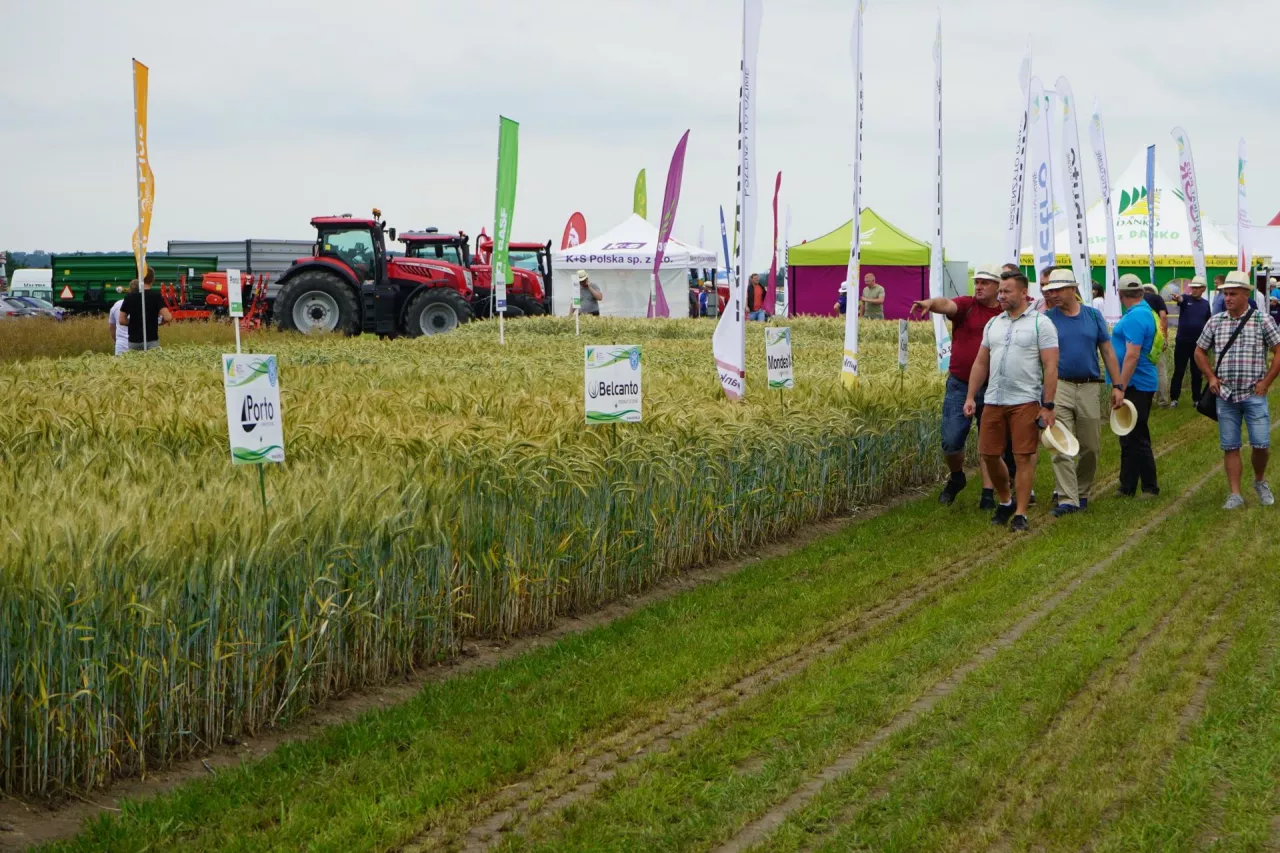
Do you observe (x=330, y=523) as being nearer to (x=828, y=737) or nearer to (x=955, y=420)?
(x=828, y=737)

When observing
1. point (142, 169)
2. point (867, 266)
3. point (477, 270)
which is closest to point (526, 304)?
point (477, 270)

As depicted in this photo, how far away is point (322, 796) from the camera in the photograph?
4.66 metres

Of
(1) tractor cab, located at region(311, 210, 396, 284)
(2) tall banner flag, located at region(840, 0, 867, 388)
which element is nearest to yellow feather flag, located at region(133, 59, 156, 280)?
(1) tractor cab, located at region(311, 210, 396, 284)

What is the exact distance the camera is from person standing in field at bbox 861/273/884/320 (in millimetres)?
27480

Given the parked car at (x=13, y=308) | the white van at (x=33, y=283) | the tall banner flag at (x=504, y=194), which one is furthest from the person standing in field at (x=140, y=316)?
the white van at (x=33, y=283)

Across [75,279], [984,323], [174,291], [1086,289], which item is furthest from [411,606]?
[75,279]

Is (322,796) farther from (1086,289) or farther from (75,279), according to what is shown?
(75,279)

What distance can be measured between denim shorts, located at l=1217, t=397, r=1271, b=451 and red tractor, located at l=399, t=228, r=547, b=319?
21613 mm

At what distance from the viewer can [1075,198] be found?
17.8m

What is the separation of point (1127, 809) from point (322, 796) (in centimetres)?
265

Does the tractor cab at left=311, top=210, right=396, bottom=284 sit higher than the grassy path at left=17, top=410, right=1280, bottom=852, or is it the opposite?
the tractor cab at left=311, top=210, right=396, bottom=284

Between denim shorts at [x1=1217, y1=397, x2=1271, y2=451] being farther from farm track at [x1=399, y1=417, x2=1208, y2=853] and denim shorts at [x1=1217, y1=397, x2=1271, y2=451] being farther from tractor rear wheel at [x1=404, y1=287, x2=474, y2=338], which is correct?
tractor rear wheel at [x1=404, y1=287, x2=474, y2=338]

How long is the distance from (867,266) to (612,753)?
31622 mm

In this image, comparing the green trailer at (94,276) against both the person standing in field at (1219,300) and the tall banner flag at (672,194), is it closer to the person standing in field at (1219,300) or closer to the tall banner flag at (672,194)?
the tall banner flag at (672,194)
